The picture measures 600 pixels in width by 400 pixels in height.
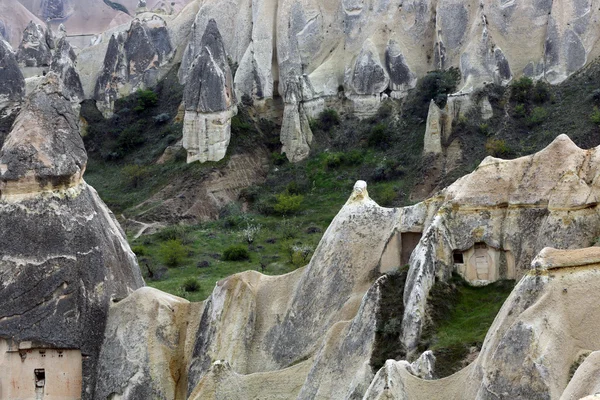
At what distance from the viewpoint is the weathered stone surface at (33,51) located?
78688mm

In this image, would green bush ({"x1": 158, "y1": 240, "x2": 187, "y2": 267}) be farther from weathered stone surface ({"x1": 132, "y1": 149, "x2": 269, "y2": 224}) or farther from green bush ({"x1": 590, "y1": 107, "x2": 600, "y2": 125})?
green bush ({"x1": 590, "y1": 107, "x2": 600, "y2": 125})

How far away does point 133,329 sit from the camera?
92.4 ft

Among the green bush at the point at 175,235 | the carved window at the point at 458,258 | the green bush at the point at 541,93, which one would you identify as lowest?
the green bush at the point at 175,235

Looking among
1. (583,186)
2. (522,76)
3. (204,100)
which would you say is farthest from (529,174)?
(204,100)

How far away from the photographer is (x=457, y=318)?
23.7 metres

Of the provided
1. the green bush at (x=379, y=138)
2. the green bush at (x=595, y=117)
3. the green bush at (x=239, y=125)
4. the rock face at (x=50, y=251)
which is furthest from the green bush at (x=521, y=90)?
the rock face at (x=50, y=251)

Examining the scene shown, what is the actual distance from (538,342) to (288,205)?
38.8m

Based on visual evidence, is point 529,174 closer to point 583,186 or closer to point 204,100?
point 583,186

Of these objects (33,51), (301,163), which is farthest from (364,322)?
(33,51)

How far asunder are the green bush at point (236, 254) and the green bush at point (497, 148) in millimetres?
12506

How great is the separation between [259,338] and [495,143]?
95.9ft

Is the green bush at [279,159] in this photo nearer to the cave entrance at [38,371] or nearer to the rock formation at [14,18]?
the cave entrance at [38,371]

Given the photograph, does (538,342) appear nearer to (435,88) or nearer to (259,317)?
(259,317)

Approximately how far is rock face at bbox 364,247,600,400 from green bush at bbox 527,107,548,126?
37.3m
